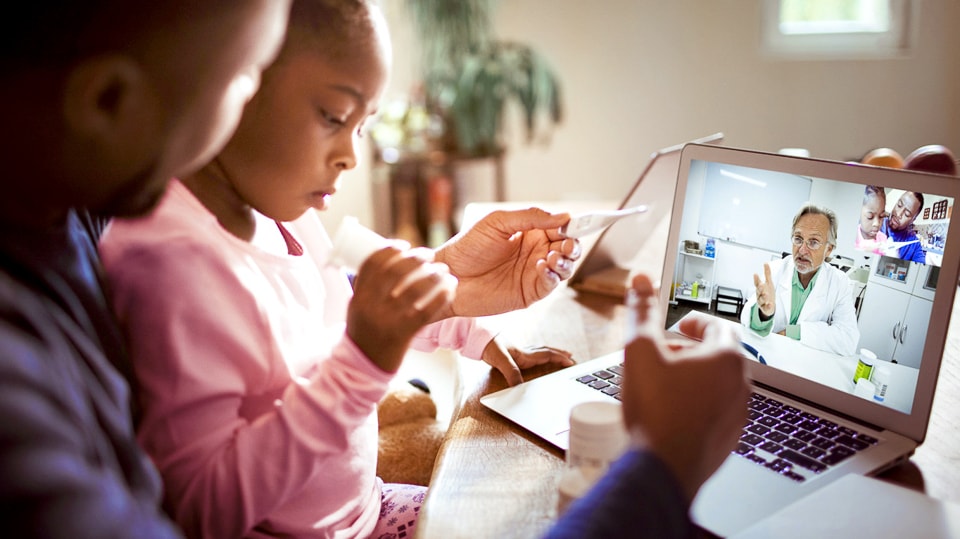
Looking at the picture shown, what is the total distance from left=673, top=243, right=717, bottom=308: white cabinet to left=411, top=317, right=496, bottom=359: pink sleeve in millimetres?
260

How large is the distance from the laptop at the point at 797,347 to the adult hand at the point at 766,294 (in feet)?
0.04

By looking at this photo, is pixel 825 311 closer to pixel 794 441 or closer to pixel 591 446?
pixel 794 441

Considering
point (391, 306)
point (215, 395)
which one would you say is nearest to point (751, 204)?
point (391, 306)

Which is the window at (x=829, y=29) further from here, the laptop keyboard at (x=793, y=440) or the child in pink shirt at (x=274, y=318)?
the child in pink shirt at (x=274, y=318)

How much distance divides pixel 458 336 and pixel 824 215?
1.62 feet

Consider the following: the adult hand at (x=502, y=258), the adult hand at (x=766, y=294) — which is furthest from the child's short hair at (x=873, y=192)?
the adult hand at (x=502, y=258)

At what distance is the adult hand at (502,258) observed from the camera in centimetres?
102

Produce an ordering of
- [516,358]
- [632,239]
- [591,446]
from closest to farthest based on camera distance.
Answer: [591,446]
[516,358]
[632,239]

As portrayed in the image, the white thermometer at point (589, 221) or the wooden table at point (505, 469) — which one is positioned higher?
the white thermometer at point (589, 221)

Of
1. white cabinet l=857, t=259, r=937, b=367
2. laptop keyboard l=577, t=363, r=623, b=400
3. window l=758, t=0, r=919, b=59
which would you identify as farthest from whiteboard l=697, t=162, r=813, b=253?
window l=758, t=0, r=919, b=59

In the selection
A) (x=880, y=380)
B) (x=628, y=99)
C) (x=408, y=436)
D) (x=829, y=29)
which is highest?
(x=829, y=29)

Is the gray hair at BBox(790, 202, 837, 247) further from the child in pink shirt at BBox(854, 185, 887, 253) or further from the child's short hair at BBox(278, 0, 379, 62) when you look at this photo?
the child's short hair at BBox(278, 0, 379, 62)

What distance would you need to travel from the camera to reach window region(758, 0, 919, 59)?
3.11 m

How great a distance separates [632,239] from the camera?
1.45 metres
